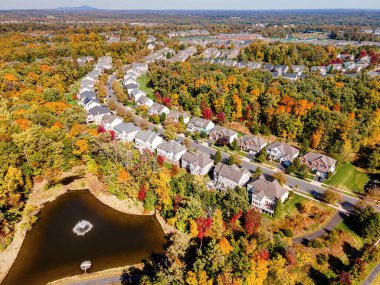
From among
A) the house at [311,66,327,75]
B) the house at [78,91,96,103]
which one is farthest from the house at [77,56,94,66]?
the house at [311,66,327,75]

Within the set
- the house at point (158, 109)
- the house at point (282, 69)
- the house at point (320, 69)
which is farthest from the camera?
the house at point (320, 69)

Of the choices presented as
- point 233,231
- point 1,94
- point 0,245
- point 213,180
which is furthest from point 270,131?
point 1,94

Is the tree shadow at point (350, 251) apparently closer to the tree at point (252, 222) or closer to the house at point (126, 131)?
the tree at point (252, 222)

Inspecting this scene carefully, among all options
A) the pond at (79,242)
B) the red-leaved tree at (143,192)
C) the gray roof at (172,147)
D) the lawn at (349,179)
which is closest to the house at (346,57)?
the lawn at (349,179)

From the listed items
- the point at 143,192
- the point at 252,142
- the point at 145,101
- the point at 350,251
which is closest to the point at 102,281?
the point at 143,192

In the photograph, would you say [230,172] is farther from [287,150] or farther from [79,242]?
[79,242]

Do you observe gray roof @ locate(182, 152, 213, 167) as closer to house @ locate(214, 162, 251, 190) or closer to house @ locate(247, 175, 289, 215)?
house @ locate(214, 162, 251, 190)
